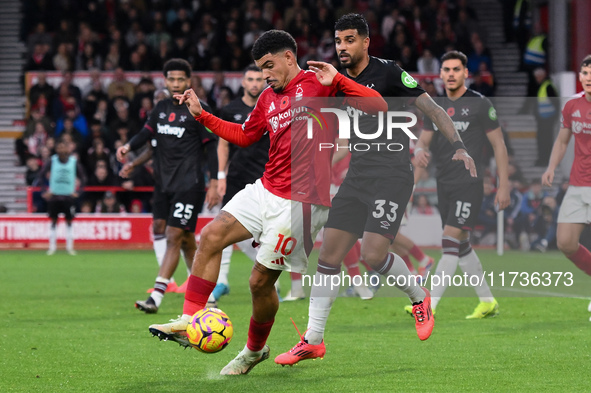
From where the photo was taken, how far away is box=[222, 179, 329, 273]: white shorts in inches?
225

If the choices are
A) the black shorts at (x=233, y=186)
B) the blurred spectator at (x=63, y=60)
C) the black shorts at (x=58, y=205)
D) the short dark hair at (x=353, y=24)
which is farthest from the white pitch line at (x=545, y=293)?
the blurred spectator at (x=63, y=60)

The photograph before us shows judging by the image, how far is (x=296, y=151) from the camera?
584cm

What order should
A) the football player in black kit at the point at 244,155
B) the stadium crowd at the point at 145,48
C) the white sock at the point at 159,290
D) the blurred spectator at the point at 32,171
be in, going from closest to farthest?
the white sock at the point at 159,290 < the football player in black kit at the point at 244,155 < the blurred spectator at the point at 32,171 < the stadium crowd at the point at 145,48

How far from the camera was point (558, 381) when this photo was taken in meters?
5.55

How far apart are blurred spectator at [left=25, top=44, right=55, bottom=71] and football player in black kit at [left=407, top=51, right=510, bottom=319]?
15.9 metres

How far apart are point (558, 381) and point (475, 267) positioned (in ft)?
11.1

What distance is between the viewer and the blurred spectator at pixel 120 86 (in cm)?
2155

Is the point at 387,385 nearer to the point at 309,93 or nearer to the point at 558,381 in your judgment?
the point at 558,381

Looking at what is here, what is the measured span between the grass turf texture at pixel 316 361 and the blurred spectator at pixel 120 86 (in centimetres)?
1073

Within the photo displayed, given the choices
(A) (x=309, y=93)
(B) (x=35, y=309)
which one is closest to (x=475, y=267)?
(A) (x=309, y=93)

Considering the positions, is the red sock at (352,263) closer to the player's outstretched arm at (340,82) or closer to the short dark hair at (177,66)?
the short dark hair at (177,66)

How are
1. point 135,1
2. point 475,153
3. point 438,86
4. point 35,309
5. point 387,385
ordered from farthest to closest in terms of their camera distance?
1. point 135,1
2. point 438,86
3. point 35,309
4. point 475,153
5. point 387,385

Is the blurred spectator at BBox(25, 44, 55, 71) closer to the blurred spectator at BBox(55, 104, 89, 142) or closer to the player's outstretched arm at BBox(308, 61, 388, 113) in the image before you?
the blurred spectator at BBox(55, 104, 89, 142)

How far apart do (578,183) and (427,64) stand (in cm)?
1446
